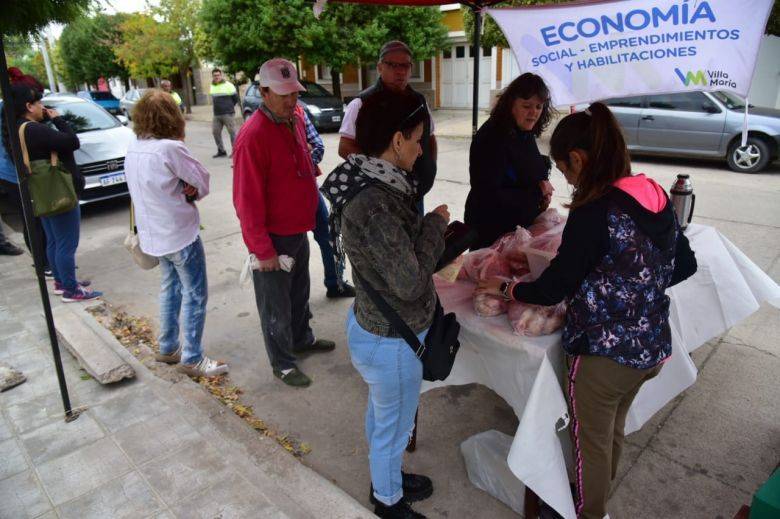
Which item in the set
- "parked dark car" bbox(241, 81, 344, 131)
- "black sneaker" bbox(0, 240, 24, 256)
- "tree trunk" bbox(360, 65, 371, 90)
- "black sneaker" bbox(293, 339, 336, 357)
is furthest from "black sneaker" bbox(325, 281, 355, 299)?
"tree trunk" bbox(360, 65, 371, 90)

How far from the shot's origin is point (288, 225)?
307 cm

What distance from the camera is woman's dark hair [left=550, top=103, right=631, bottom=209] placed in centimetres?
172

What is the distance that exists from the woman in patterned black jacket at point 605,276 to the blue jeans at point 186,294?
215 cm

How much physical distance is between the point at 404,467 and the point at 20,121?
13.0 feet

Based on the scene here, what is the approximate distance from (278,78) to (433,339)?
1.72 meters

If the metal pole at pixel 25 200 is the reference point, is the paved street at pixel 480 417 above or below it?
below

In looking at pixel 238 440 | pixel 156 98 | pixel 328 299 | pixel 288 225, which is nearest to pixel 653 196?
pixel 288 225

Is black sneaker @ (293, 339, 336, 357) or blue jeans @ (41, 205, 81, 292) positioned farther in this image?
Answer: blue jeans @ (41, 205, 81, 292)

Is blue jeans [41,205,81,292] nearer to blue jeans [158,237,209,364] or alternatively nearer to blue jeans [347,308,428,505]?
blue jeans [158,237,209,364]

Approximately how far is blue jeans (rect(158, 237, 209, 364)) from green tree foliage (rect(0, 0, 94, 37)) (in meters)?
1.34

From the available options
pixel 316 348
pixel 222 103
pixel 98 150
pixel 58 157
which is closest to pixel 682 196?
pixel 316 348

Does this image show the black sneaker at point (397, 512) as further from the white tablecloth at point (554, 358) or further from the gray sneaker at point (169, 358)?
the gray sneaker at point (169, 358)

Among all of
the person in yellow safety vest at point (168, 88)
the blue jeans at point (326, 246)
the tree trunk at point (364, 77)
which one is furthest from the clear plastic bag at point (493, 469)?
the tree trunk at point (364, 77)

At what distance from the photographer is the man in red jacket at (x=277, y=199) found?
111 inches
